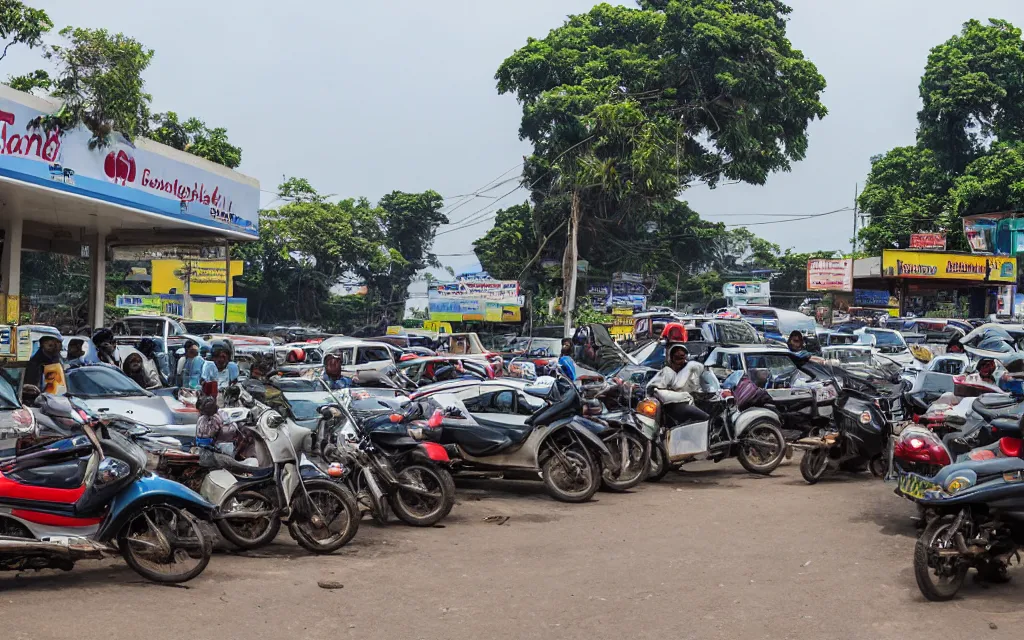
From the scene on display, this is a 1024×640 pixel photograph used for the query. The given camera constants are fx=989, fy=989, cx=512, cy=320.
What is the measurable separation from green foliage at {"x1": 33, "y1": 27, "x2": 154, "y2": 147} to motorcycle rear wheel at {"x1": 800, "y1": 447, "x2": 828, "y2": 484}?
14.0m

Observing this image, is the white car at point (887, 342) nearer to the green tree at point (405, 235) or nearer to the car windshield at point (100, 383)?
the car windshield at point (100, 383)

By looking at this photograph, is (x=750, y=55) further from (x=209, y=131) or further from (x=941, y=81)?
(x=209, y=131)

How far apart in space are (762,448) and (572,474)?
337 cm

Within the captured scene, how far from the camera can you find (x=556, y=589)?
7277mm

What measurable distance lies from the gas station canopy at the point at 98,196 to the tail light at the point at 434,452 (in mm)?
10739

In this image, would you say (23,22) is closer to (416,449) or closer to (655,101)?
(416,449)

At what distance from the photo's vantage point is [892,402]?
13.7 meters

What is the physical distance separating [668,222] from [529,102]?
419 inches

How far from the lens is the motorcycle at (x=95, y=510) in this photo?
21.8 ft

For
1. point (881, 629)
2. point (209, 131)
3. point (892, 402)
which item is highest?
point (209, 131)

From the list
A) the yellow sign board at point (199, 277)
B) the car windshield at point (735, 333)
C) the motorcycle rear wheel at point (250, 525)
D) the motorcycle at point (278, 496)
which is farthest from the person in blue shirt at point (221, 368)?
the yellow sign board at point (199, 277)

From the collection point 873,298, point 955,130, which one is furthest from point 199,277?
point 955,130

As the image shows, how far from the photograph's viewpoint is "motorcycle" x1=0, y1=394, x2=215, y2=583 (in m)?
6.64

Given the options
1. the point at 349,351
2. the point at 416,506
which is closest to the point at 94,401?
the point at 416,506
